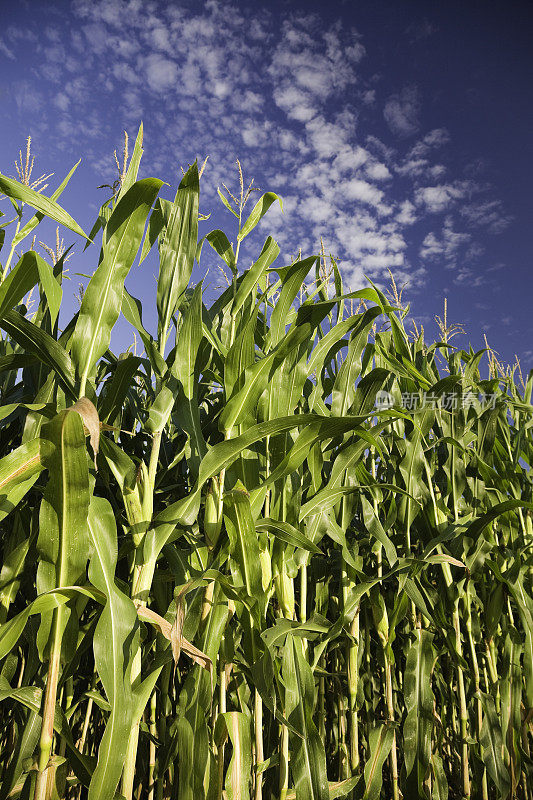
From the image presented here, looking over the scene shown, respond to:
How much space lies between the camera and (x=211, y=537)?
996 mm

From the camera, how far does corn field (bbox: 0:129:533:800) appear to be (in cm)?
78

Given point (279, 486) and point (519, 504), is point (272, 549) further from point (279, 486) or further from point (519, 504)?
point (519, 504)

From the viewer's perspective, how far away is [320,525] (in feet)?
4.09

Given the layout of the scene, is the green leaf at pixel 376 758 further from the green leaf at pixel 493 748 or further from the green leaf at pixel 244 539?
the green leaf at pixel 244 539

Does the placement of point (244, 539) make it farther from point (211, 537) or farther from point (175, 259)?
point (175, 259)

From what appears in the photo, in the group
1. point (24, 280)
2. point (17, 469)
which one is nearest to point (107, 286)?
point (24, 280)

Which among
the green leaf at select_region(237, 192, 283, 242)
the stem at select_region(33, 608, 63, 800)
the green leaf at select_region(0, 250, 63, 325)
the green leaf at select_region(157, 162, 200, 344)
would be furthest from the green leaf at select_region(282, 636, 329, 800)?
the green leaf at select_region(237, 192, 283, 242)

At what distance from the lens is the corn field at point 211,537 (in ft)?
2.56

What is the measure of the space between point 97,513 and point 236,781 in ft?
2.02

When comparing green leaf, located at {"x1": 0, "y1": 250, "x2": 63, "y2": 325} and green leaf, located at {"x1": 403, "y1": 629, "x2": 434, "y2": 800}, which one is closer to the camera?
green leaf, located at {"x1": 0, "y1": 250, "x2": 63, "y2": 325}

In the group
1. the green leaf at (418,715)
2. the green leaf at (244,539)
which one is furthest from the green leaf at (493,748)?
the green leaf at (244,539)

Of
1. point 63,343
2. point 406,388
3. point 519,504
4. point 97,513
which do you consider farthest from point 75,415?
point 406,388

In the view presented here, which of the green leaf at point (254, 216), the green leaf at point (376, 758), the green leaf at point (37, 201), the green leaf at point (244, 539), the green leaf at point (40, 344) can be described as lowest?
the green leaf at point (376, 758)

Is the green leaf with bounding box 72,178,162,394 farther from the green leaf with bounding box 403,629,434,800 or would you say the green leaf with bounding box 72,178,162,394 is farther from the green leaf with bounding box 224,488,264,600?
the green leaf with bounding box 403,629,434,800
